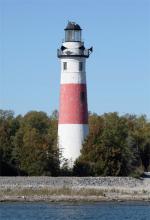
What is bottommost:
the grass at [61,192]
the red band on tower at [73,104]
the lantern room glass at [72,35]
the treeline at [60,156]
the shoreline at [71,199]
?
the shoreline at [71,199]

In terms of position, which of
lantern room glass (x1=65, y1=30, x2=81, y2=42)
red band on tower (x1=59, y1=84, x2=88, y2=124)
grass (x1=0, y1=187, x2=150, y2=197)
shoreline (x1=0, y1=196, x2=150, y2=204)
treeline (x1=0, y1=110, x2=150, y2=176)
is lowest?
shoreline (x1=0, y1=196, x2=150, y2=204)

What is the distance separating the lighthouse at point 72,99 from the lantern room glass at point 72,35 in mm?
52

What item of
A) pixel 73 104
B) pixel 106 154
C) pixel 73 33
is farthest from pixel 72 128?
pixel 73 33

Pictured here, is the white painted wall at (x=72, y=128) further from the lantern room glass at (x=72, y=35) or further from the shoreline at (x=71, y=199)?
the shoreline at (x=71, y=199)

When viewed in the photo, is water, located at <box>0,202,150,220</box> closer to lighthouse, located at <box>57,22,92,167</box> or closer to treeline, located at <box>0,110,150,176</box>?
treeline, located at <box>0,110,150,176</box>

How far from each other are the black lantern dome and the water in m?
11.4

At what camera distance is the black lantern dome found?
195 ft

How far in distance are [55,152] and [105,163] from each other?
2605 mm

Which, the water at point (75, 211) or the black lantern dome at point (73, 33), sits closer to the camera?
the water at point (75, 211)

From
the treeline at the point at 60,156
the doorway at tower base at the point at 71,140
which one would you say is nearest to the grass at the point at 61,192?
the treeline at the point at 60,156

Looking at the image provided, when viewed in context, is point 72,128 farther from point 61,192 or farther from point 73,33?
point 61,192

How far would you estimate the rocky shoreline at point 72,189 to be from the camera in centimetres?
5237

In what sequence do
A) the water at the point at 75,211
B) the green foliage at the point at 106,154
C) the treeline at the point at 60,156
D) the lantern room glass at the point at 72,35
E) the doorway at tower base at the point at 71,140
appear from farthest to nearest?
the lantern room glass at the point at 72,35, the doorway at tower base at the point at 71,140, the green foliage at the point at 106,154, the treeline at the point at 60,156, the water at the point at 75,211

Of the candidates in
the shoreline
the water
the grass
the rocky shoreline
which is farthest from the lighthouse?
the water
